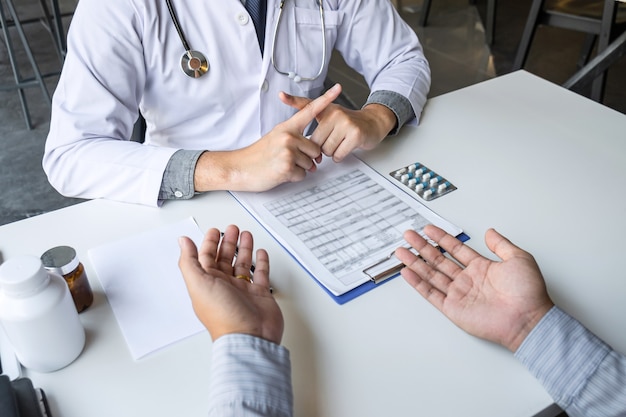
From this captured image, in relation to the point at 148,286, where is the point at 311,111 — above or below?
above

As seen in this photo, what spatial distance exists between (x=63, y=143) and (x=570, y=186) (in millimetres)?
942

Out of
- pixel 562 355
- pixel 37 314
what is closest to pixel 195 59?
pixel 37 314

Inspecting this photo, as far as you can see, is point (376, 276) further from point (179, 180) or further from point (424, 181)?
point (179, 180)

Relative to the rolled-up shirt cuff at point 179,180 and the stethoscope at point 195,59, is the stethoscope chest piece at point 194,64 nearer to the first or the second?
the stethoscope at point 195,59

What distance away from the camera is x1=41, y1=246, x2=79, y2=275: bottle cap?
67cm

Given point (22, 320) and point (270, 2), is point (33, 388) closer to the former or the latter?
point (22, 320)

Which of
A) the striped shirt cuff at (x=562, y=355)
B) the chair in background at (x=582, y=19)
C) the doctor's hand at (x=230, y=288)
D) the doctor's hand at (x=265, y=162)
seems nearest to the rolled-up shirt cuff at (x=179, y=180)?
the doctor's hand at (x=265, y=162)

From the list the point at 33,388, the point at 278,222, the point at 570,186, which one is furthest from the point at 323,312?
the point at 570,186

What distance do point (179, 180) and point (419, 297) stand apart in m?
0.46

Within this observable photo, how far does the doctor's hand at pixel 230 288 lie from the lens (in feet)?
2.12

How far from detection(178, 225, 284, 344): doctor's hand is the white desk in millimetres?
40

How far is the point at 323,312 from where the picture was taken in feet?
2.39

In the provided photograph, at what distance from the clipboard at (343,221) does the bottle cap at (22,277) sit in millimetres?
359

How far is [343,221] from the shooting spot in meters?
0.89
